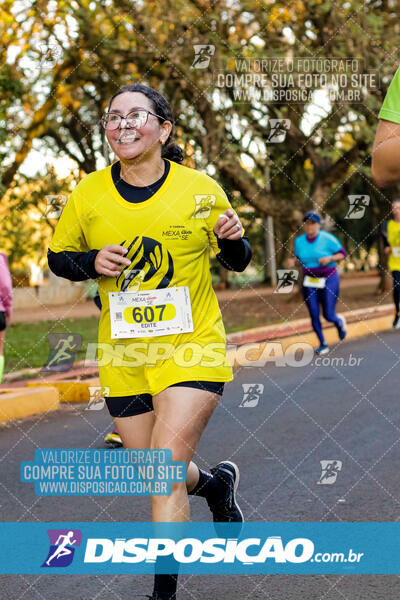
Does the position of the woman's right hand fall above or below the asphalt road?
above

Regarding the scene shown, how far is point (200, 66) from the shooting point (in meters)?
15.3

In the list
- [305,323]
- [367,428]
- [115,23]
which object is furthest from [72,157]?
[367,428]

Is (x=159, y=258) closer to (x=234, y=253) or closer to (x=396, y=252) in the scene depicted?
(x=234, y=253)

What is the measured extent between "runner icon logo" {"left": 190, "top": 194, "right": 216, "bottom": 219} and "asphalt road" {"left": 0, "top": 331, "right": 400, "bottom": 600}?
1469 mm

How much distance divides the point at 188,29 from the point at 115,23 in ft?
4.12

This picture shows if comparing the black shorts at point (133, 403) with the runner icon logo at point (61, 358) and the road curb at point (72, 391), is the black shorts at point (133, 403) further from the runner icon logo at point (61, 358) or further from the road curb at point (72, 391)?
the runner icon logo at point (61, 358)

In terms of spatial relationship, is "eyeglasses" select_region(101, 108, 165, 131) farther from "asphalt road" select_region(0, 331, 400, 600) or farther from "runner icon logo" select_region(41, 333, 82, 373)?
"runner icon logo" select_region(41, 333, 82, 373)

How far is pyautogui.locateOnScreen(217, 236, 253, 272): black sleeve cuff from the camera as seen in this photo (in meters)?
3.26

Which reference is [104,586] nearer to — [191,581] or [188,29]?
[191,581]

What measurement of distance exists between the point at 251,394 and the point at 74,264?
19.5ft

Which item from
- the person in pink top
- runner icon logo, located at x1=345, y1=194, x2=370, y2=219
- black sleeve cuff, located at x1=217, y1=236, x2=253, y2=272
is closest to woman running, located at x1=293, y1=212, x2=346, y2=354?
runner icon logo, located at x1=345, y1=194, x2=370, y2=219

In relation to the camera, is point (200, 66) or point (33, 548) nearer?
point (33, 548)

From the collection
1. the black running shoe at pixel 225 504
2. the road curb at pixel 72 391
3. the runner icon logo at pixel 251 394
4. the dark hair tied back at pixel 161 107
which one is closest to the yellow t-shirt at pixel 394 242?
the runner icon logo at pixel 251 394

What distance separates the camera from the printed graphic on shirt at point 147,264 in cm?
318
